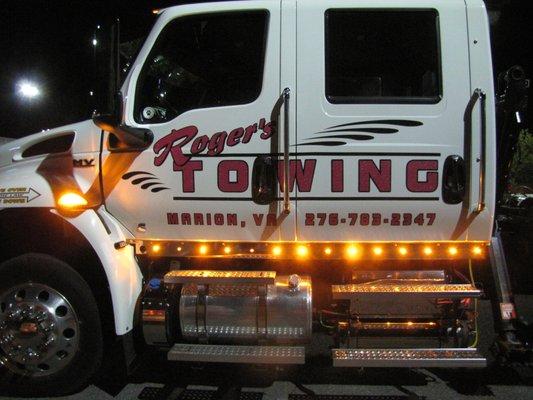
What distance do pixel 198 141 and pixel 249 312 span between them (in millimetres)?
1169

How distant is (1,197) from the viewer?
11.1 feet

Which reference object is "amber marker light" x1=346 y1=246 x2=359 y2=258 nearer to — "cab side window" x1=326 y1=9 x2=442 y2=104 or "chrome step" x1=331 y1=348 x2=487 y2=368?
"chrome step" x1=331 y1=348 x2=487 y2=368

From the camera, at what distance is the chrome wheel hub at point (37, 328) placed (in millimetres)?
3332

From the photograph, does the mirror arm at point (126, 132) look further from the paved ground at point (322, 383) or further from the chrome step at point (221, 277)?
the paved ground at point (322, 383)

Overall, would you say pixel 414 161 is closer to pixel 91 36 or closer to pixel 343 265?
pixel 343 265

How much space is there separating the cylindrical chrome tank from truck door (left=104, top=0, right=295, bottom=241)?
346mm

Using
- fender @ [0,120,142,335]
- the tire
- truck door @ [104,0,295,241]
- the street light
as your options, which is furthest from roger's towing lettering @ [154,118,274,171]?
the street light

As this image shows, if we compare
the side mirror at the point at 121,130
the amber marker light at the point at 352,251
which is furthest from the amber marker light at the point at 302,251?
the side mirror at the point at 121,130

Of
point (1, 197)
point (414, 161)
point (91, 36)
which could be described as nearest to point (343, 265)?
point (414, 161)

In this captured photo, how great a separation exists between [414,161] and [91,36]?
2045mm

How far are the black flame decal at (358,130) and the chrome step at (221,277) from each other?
939mm

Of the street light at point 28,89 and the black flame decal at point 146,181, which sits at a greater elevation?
the street light at point 28,89

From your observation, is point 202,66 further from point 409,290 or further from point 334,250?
point 409,290

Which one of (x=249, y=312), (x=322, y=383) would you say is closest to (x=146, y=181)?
(x=249, y=312)
